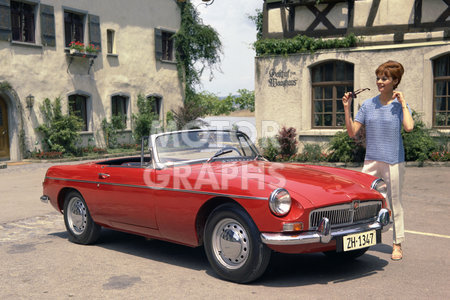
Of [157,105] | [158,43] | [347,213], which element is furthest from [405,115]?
[157,105]

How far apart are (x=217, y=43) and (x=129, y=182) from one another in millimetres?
23212

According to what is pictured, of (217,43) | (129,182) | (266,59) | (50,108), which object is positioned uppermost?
(217,43)

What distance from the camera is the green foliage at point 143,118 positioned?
81.6ft

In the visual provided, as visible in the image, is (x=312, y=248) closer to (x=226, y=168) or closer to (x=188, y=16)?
(x=226, y=168)

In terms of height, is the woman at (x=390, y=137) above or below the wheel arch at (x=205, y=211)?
above

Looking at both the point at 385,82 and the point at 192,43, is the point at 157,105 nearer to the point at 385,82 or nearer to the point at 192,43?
the point at 192,43

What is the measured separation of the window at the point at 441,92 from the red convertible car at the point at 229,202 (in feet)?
36.7

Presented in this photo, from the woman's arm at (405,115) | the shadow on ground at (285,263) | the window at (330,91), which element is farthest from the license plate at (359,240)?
the window at (330,91)

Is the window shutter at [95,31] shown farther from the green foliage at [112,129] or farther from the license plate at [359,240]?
the license plate at [359,240]

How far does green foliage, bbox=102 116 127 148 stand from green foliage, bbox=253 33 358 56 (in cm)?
842

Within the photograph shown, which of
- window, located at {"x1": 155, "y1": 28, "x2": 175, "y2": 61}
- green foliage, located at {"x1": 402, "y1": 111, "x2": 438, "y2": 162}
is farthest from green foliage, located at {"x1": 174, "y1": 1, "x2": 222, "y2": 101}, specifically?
green foliage, located at {"x1": 402, "y1": 111, "x2": 438, "y2": 162}

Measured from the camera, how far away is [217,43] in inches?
1107

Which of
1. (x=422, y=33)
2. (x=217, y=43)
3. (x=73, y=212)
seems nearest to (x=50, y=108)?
(x=217, y=43)

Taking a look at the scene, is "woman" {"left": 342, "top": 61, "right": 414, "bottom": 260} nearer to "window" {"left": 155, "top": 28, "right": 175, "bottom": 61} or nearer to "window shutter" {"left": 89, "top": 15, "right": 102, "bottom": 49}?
"window shutter" {"left": 89, "top": 15, "right": 102, "bottom": 49}
